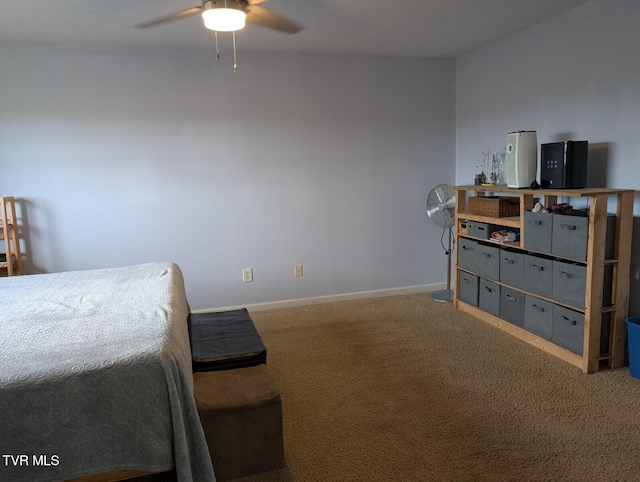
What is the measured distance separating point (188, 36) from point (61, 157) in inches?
54.8

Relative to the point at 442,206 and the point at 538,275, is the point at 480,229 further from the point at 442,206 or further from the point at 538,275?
the point at 538,275

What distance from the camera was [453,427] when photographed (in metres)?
2.34

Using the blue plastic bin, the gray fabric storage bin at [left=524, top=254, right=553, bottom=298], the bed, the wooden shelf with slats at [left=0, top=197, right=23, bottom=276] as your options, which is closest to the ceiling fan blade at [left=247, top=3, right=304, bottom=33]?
the bed

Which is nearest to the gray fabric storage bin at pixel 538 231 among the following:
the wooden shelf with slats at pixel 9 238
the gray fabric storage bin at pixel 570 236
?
the gray fabric storage bin at pixel 570 236

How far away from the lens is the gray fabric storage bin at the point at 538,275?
10.0 ft

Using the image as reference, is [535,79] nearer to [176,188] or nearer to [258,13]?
[258,13]

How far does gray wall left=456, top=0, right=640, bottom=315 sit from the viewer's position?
9.38 ft

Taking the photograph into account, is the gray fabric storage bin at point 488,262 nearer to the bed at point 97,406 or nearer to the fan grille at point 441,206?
the fan grille at point 441,206

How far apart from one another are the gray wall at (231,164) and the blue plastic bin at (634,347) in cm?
213

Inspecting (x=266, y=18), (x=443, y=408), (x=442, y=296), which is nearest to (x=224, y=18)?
(x=266, y=18)

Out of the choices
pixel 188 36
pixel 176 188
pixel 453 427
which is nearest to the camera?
pixel 453 427

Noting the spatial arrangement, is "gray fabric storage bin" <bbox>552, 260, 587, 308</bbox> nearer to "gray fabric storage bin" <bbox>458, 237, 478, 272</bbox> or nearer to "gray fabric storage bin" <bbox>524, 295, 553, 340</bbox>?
"gray fabric storage bin" <bbox>524, 295, 553, 340</bbox>

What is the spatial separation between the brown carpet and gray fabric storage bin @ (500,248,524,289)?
42 centimetres

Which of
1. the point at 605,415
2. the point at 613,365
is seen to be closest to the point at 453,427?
the point at 605,415
